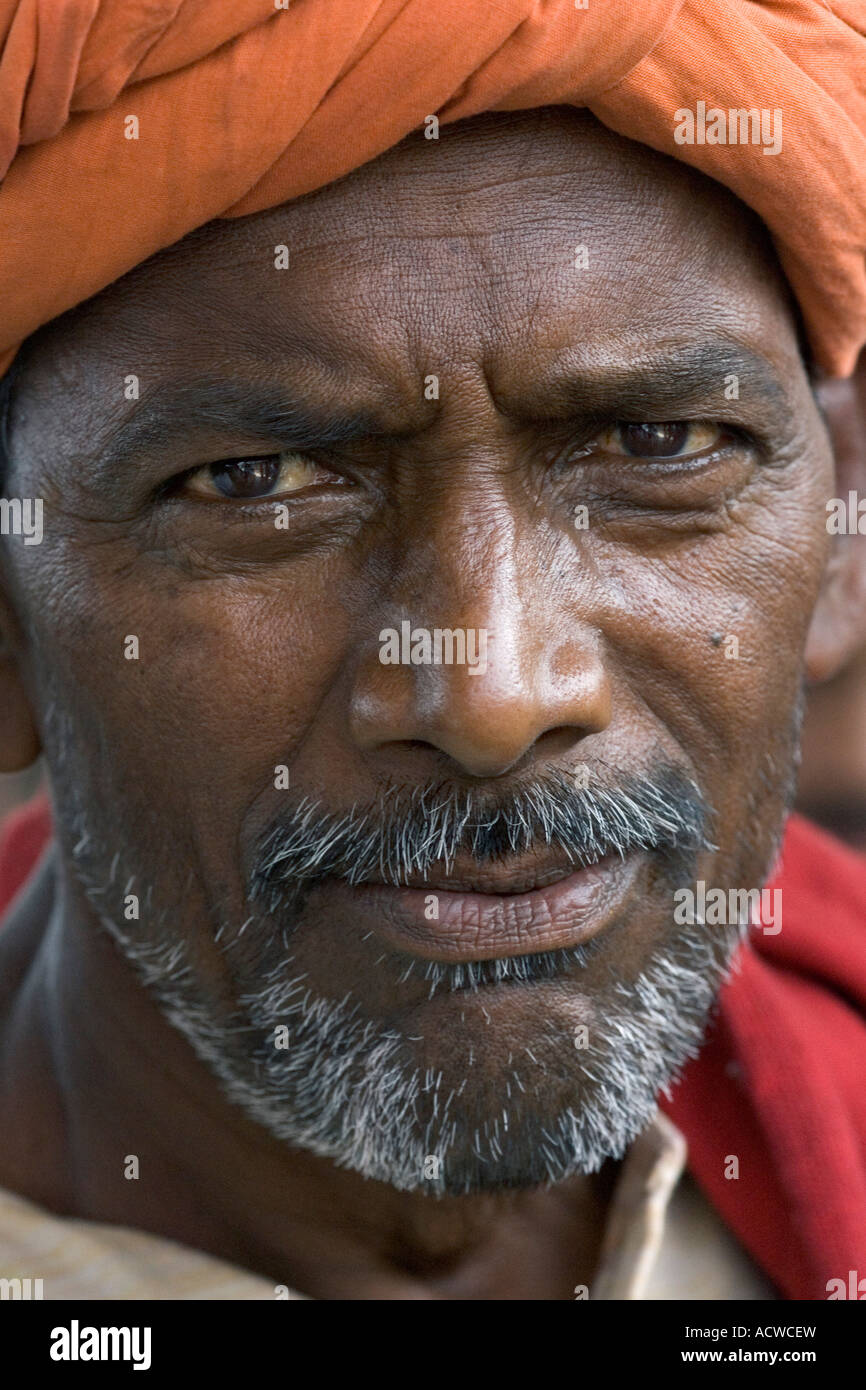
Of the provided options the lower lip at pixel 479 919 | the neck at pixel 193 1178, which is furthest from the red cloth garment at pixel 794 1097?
the lower lip at pixel 479 919

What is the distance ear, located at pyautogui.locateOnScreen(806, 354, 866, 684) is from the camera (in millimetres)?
2408

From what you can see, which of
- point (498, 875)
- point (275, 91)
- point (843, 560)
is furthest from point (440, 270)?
point (843, 560)

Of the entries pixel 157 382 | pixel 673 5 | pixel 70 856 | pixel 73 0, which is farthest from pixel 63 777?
pixel 673 5

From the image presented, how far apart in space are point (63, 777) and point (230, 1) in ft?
3.12

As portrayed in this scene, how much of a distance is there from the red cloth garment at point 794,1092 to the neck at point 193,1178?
27cm

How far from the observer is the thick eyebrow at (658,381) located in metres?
1.80

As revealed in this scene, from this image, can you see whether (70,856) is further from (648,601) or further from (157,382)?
(648,601)

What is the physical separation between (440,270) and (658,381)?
276 millimetres

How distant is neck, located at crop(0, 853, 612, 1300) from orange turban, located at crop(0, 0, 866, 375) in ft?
3.03

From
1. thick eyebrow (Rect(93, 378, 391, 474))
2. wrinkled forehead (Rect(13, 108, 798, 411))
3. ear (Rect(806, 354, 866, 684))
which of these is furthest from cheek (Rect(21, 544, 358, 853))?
ear (Rect(806, 354, 866, 684))

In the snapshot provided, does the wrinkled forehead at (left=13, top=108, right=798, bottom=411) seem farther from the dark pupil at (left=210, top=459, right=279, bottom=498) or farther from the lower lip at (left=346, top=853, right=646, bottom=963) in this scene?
the lower lip at (left=346, top=853, right=646, bottom=963)

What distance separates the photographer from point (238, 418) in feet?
5.88

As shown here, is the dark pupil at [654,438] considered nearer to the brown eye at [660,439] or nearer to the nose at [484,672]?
the brown eye at [660,439]

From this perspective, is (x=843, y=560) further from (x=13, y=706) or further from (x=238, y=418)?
(x=13, y=706)
